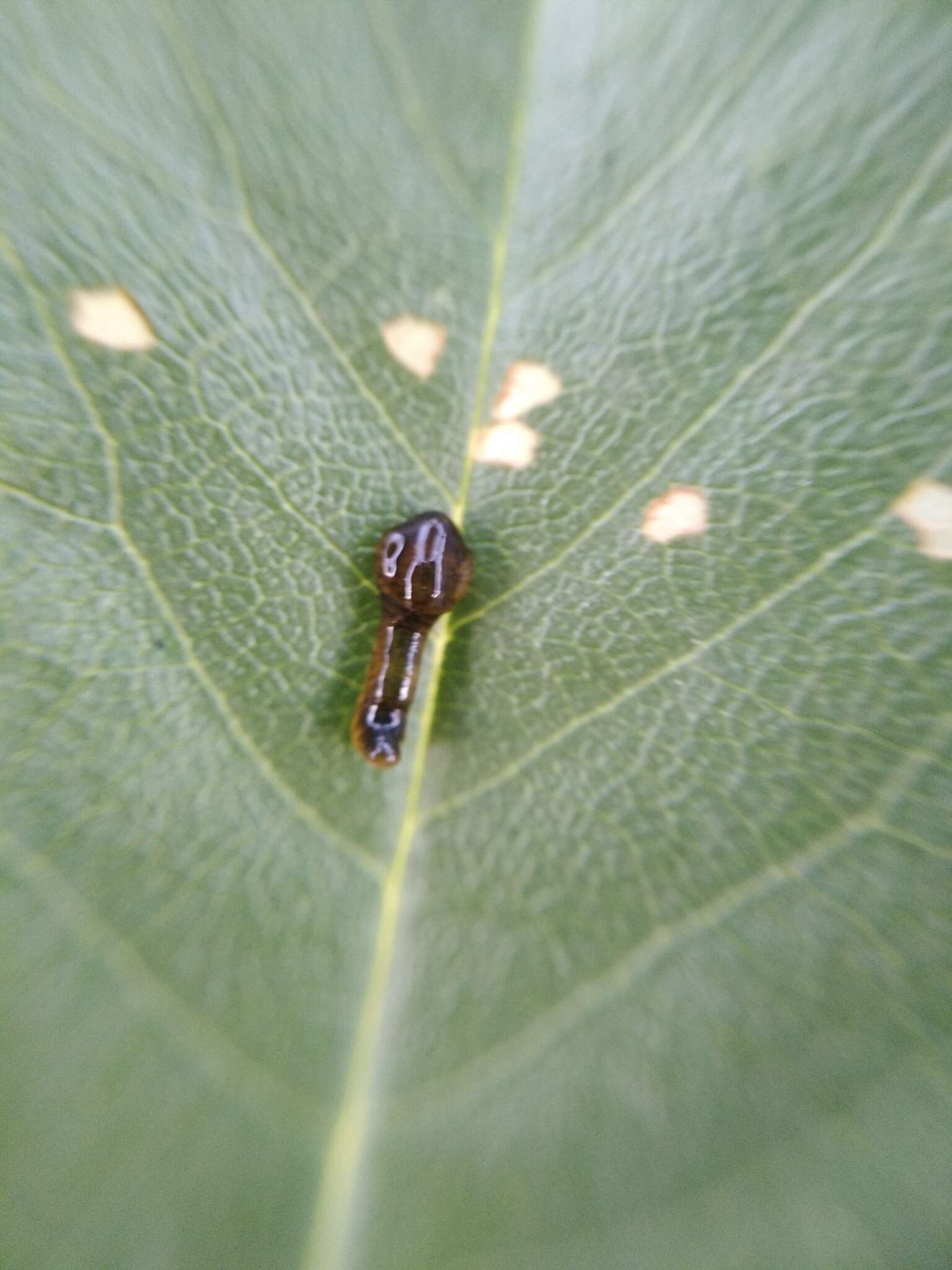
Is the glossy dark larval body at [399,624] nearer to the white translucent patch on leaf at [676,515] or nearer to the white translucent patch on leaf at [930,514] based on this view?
the white translucent patch on leaf at [676,515]

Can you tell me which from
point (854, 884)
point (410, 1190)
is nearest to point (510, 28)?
point (854, 884)

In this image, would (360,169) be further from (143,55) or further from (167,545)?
(167,545)

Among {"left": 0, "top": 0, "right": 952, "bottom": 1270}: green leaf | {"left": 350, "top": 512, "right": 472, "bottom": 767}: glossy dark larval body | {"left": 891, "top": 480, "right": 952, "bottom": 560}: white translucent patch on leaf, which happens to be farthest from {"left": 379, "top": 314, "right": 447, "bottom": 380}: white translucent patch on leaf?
{"left": 891, "top": 480, "right": 952, "bottom": 560}: white translucent patch on leaf

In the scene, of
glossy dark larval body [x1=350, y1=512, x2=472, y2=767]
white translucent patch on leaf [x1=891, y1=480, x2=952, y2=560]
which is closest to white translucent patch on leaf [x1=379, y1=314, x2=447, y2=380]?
glossy dark larval body [x1=350, y1=512, x2=472, y2=767]

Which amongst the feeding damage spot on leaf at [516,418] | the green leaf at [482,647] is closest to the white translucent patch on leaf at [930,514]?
the green leaf at [482,647]

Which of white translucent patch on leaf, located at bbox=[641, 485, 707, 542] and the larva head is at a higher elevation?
white translucent patch on leaf, located at bbox=[641, 485, 707, 542]

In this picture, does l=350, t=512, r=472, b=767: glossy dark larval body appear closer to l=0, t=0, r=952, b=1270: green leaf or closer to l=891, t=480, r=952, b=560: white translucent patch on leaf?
l=0, t=0, r=952, b=1270: green leaf
